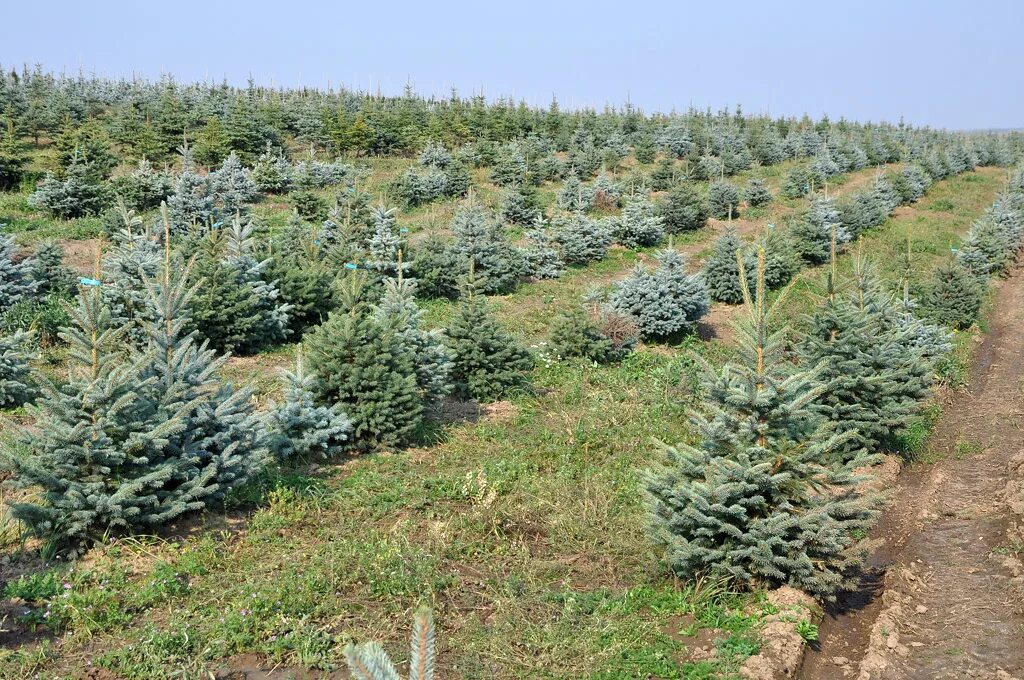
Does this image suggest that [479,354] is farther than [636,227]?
No

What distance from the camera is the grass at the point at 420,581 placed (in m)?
5.91

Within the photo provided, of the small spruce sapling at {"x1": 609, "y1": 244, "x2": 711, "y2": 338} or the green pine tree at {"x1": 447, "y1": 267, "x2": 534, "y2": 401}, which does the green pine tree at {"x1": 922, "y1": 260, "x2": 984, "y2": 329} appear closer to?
the small spruce sapling at {"x1": 609, "y1": 244, "x2": 711, "y2": 338}

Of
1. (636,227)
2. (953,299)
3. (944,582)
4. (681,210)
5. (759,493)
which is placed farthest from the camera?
(681,210)

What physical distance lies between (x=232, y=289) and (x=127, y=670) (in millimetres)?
8539

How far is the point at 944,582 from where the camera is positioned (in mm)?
8039

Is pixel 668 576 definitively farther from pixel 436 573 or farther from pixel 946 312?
pixel 946 312

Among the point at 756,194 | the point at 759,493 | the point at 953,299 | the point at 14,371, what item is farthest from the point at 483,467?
the point at 756,194

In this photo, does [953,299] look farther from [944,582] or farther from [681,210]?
[944,582]

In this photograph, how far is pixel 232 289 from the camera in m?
13.1

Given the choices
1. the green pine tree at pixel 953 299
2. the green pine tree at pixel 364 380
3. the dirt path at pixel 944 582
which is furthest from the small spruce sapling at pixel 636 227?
the green pine tree at pixel 364 380

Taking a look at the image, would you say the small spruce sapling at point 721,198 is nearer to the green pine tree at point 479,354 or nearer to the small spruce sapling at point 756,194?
the small spruce sapling at point 756,194

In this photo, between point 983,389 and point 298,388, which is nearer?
point 298,388

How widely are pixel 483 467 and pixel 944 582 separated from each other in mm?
5289

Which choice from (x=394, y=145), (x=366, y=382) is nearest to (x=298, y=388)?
(x=366, y=382)
